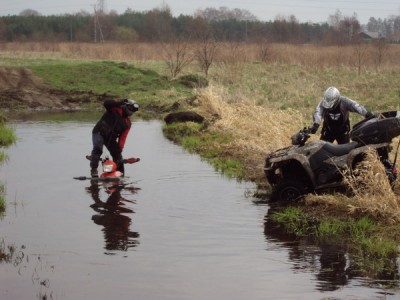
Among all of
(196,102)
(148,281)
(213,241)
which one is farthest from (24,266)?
(196,102)

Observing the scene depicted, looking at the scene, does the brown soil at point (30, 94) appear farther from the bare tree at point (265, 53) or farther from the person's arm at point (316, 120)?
the person's arm at point (316, 120)

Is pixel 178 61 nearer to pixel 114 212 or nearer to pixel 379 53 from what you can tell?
pixel 379 53

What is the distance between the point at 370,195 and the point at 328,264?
2172 millimetres

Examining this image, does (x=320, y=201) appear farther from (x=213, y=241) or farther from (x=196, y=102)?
(x=196, y=102)

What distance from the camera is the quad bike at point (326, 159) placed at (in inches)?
433

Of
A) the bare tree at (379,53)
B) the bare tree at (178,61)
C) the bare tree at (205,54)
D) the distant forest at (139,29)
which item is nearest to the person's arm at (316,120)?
the bare tree at (205,54)

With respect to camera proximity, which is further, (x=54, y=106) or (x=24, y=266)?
(x=54, y=106)

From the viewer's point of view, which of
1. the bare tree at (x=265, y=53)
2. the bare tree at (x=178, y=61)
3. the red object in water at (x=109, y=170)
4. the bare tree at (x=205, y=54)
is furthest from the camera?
the bare tree at (x=265, y=53)

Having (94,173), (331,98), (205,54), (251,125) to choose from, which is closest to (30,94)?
(205,54)

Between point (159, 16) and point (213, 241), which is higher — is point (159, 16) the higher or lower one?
the higher one

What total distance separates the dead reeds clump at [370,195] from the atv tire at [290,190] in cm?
64

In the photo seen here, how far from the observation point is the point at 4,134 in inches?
749

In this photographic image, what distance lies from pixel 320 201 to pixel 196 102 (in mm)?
14830

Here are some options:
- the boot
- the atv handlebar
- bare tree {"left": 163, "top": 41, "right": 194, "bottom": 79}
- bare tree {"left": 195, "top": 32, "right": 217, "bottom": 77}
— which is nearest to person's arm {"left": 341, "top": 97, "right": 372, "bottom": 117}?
the atv handlebar
